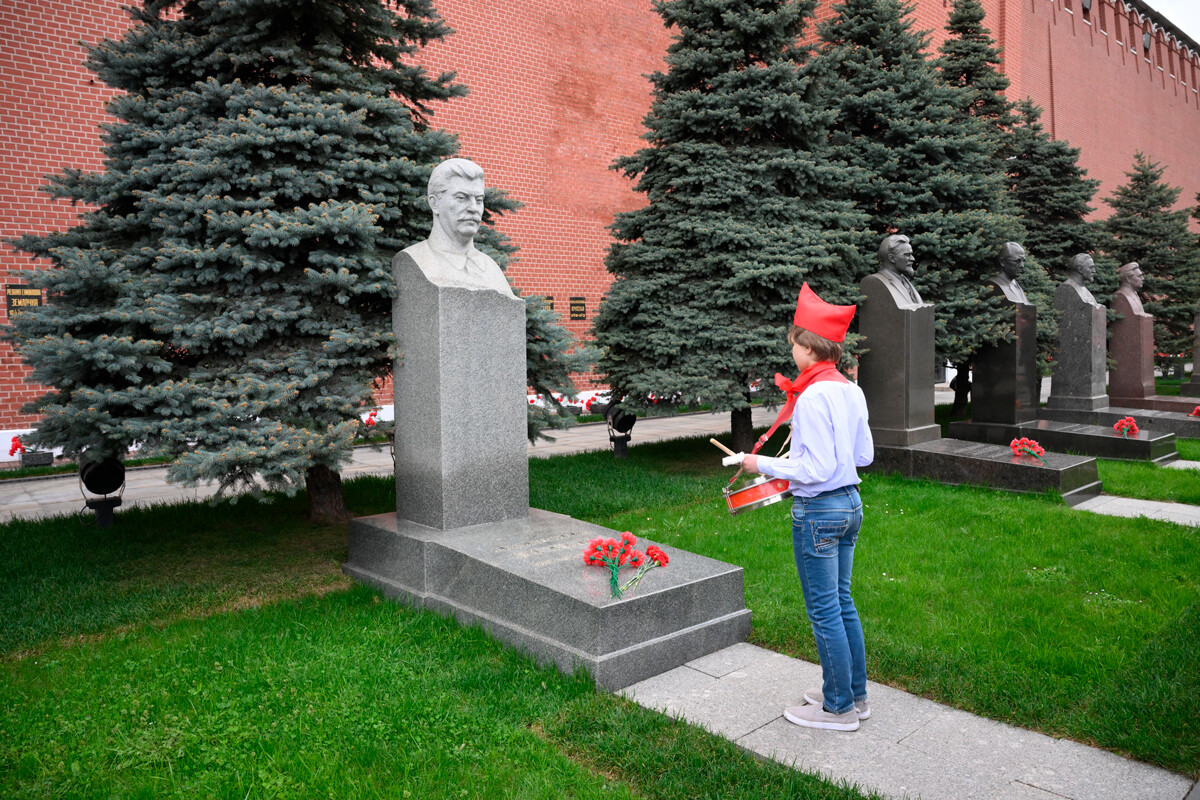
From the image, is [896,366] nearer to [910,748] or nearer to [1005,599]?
[1005,599]

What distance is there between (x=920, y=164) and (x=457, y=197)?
8.84 metres

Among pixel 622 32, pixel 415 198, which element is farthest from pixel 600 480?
pixel 622 32

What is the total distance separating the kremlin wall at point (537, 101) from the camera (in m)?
11.2

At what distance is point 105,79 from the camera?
6.02 meters

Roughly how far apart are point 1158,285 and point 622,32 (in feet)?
46.7

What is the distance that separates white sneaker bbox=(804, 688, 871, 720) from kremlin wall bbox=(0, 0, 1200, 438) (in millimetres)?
6263

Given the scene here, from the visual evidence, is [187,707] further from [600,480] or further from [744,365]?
[744,365]

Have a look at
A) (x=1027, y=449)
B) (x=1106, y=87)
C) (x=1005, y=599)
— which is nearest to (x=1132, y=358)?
(x=1027, y=449)

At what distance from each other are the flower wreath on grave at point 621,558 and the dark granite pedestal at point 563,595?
47 mm

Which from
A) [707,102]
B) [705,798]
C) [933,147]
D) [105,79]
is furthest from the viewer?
[933,147]

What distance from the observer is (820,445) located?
10.2 ft

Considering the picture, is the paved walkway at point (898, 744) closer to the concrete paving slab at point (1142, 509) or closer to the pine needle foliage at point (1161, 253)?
the concrete paving slab at point (1142, 509)

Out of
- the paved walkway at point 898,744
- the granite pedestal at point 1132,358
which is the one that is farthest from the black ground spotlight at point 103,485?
the granite pedestal at point 1132,358

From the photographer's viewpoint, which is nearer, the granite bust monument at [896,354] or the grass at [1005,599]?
the grass at [1005,599]
